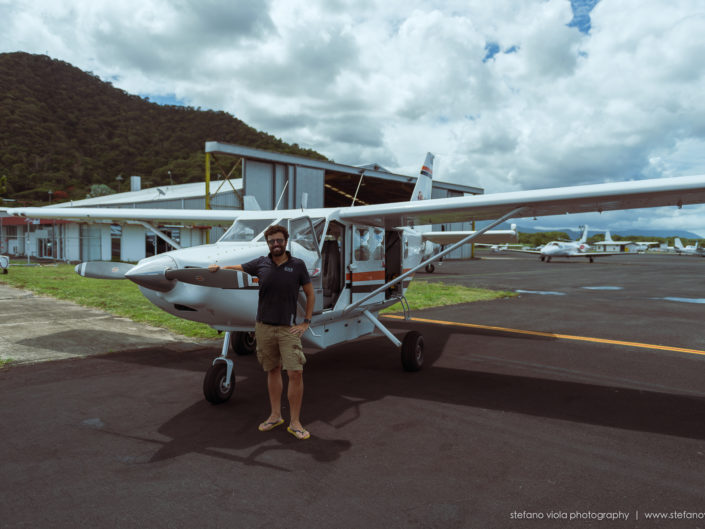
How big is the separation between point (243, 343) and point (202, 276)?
3.11 metres

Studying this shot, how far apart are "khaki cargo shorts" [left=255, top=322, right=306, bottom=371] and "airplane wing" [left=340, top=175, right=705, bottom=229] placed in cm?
246

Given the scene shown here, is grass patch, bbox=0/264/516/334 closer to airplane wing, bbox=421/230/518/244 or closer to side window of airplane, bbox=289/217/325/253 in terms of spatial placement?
airplane wing, bbox=421/230/518/244

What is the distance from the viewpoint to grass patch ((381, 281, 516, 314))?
1311cm

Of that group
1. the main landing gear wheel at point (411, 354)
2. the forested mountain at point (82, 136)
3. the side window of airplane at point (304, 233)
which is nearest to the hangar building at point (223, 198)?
the main landing gear wheel at point (411, 354)

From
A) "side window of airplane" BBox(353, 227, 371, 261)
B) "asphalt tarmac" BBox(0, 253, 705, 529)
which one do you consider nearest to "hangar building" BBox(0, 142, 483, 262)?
"side window of airplane" BBox(353, 227, 371, 261)

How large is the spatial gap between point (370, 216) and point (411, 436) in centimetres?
308

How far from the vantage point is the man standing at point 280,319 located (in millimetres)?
3895

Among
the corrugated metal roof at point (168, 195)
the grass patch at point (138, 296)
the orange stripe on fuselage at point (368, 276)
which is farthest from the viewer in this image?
the corrugated metal roof at point (168, 195)

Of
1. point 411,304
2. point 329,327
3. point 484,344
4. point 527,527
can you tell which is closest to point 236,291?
point 329,327

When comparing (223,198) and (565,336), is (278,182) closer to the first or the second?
(223,198)

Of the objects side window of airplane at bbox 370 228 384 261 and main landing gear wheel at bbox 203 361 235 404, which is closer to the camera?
main landing gear wheel at bbox 203 361 235 404

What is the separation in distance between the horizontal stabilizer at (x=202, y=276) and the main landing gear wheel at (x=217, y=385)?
1096 mm

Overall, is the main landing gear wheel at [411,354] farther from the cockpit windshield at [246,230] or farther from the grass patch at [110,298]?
the grass patch at [110,298]

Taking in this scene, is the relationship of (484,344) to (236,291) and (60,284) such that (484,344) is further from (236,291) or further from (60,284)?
(60,284)
